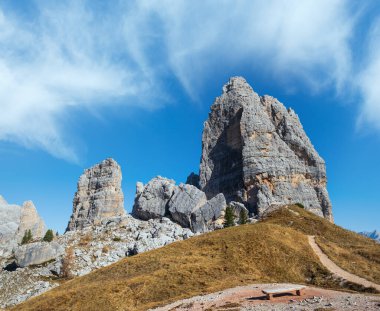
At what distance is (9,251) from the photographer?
102 metres

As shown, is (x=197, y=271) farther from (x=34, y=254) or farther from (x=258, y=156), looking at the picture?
(x=258, y=156)

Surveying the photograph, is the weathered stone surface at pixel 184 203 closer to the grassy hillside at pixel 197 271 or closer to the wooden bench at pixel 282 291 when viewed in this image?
the grassy hillside at pixel 197 271

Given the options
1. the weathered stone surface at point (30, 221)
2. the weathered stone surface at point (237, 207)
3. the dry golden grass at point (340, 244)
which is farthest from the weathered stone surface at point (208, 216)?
the weathered stone surface at point (30, 221)

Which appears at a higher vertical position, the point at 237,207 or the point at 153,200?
the point at 153,200

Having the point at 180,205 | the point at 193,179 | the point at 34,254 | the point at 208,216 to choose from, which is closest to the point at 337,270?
the point at 34,254

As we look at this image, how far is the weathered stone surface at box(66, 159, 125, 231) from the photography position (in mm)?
139625

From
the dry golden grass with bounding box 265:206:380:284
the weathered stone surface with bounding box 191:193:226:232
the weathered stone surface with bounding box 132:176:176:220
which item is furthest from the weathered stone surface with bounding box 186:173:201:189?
the dry golden grass with bounding box 265:206:380:284

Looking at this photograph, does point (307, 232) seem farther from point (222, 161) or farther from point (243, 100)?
point (243, 100)

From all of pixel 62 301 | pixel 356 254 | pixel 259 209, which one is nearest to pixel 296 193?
pixel 259 209

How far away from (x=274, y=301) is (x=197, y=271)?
14.7m

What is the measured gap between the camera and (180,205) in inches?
5094

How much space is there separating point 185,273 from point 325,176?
414 ft

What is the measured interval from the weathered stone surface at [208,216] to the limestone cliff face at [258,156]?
12.0 m

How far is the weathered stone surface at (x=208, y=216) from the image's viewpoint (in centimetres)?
12049
